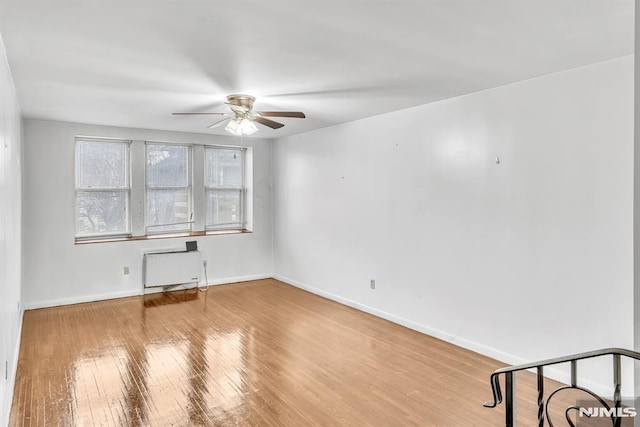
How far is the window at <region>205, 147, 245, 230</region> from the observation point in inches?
263

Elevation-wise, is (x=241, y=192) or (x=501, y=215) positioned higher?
(x=241, y=192)

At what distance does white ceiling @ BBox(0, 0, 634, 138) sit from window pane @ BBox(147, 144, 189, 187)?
214 cm

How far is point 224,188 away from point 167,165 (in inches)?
38.5

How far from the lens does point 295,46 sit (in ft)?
8.47

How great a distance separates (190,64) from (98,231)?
12.9 ft

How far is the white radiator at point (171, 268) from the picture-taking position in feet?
19.4

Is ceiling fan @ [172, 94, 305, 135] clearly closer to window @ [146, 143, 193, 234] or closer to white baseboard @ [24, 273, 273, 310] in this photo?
window @ [146, 143, 193, 234]

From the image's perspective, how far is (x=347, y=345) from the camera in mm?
4043

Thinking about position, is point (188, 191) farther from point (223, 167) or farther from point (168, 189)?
point (223, 167)

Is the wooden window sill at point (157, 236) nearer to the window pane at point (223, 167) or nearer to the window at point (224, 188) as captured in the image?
the window at point (224, 188)

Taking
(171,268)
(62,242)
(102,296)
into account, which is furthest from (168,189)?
(102,296)

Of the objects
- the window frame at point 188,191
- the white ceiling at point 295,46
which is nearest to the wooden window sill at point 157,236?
the window frame at point 188,191

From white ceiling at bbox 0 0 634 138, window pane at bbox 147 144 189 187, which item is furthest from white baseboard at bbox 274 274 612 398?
window pane at bbox 147 144 189 187

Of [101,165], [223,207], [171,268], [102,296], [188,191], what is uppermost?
[101,165]
